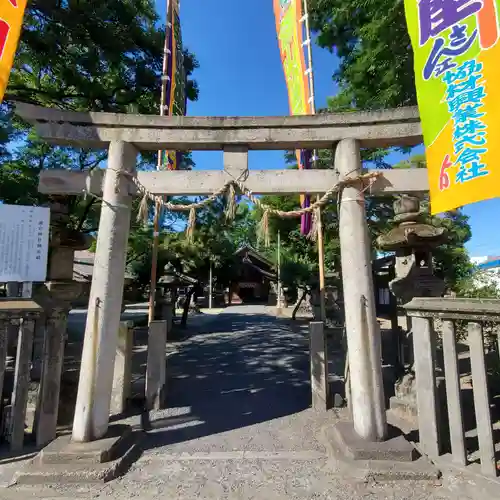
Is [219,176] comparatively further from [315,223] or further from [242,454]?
[242,454]

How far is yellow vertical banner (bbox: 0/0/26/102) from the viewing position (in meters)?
3.70

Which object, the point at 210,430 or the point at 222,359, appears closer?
the point at 210,430

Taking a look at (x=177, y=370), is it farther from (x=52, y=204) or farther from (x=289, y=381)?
(x=52, y=204)

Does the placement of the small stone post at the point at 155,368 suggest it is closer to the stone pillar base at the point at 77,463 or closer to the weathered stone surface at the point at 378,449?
the stone pillar base at the point at 77,463

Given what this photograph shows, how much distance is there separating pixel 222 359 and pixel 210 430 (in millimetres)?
4142

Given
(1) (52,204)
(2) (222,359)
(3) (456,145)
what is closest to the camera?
(3) (456,145)

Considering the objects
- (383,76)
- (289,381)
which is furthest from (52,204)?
(383,76)

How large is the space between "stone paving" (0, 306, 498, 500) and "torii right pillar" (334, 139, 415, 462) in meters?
0.29

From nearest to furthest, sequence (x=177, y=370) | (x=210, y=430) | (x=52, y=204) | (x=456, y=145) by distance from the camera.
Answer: (x=456, y=145) < (x=210, y=430) < (x=52, y=204) < (x=177, y=370)

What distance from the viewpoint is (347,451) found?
3.30 meters

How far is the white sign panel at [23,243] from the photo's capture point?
3574 mm

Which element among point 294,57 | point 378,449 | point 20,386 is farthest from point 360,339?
point 294,57

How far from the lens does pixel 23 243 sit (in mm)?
3650

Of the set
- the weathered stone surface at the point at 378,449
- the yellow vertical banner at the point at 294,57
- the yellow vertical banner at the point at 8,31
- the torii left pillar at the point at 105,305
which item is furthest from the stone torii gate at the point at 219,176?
the yellow vertical banner at the point at 294,57
